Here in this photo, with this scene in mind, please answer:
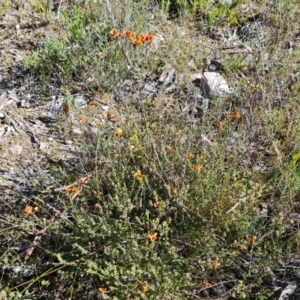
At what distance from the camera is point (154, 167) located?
2.42m

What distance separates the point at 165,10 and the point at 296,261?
2498mm

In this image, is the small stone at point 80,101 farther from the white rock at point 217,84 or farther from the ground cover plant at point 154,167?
the white rock at point 217,84

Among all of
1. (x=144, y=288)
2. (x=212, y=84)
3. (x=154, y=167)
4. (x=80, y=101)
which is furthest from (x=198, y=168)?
(x=80, y=101)

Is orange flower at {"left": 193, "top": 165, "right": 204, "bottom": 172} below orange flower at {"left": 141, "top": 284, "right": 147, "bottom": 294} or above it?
above

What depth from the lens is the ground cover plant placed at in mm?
2324

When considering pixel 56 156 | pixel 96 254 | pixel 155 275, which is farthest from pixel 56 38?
pixel 155 275

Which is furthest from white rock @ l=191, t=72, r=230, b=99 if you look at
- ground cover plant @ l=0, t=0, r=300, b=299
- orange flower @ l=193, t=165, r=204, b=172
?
orange flower @ l=193, t=165, r=204, b=172

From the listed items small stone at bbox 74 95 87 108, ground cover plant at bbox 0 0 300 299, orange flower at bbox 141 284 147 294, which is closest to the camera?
orange flower at bbox 141 284 147 294

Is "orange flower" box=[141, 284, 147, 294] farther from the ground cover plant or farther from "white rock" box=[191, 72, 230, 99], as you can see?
"white rock" box=[191, 72, 230, 99]

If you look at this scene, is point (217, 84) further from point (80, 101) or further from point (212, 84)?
point (80, 101)

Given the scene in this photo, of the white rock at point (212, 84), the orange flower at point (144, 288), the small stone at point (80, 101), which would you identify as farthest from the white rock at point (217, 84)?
the orange flower at point (144, 288)

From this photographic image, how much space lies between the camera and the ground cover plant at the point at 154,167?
2.32 m

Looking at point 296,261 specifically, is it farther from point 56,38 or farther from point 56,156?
point 56,38

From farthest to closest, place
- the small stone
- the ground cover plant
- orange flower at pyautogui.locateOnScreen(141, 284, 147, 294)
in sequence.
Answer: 1. the small stone
2. the ground cover plant
3. orange flower at pyautogui.locateOnScreen(141, 284, 147, 294)
